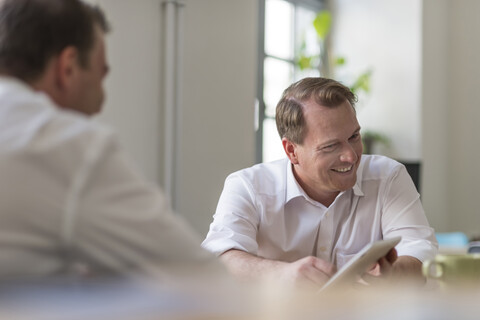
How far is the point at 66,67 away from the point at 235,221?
1.00 metres

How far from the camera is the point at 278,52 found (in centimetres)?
551

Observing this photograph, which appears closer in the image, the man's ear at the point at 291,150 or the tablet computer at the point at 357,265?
the tablet computer at the point at 357,265

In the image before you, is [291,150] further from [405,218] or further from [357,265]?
[357,265]

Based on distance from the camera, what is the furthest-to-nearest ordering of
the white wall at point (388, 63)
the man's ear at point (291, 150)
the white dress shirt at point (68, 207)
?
1. the white wall at point (388, 63)
2. the man's ear at point (291, 150)
3. the white dress shirt at point (68, 207)

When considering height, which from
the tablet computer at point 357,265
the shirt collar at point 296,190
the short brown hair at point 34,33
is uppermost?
the short brown hair at point 34,33

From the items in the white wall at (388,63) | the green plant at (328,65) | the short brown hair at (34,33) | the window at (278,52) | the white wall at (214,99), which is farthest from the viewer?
the white wall at (388,63)

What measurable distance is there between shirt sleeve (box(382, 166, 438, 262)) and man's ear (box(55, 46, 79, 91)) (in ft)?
3.70

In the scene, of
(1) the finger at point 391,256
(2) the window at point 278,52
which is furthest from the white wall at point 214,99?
(1) the finger at point 391,256

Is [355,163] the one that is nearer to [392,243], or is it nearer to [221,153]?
[392,243]

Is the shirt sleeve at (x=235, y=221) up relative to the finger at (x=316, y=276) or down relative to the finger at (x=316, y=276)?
up

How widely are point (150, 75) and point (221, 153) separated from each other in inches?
30.9

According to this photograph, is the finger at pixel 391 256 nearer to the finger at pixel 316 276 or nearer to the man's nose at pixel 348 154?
the finger at pixel 316 276

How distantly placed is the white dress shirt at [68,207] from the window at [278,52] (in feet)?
14.2

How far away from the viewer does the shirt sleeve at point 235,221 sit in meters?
1.81
